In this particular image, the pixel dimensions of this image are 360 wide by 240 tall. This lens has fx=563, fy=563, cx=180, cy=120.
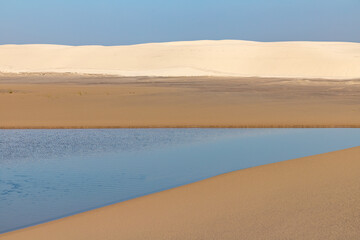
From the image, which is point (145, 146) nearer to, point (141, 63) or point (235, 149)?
point (235, 149)

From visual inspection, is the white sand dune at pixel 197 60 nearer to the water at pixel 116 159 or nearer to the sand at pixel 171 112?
the sand at pixel 171 112

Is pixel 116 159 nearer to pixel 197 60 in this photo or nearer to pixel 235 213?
pixel 235 213

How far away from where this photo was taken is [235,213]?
18.2ft

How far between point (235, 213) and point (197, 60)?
7783 cm

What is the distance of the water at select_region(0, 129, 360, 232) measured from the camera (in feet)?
21.3

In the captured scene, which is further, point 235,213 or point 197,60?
point 197,60

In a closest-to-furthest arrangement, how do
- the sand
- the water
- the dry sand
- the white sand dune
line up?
the dry sand → the water → the sand → the white sand dune

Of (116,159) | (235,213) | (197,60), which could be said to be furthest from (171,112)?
(197,60)

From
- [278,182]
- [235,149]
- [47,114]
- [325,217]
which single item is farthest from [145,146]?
[47,114]

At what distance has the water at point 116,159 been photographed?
6.50 m

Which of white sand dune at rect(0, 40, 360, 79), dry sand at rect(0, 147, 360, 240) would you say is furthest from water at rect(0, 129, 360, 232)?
white sand dune at rect(0, 40, 360, 79)

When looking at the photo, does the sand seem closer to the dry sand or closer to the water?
the water

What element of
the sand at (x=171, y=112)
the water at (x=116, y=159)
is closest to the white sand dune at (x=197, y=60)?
the sand at (x=171, y=112)

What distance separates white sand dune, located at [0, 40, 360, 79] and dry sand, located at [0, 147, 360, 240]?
56652 mm
